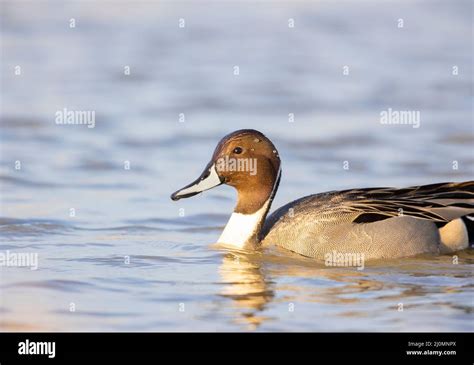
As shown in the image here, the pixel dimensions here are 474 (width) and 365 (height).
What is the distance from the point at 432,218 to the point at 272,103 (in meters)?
7.37

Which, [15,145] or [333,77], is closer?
[15,145]

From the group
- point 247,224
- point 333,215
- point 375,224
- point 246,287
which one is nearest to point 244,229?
point 247,224

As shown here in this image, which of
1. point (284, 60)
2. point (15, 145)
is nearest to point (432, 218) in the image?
point (15, 145)

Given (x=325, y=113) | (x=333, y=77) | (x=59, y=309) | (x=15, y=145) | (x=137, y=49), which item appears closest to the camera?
(x=59, y=309)

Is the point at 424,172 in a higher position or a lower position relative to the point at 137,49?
lower

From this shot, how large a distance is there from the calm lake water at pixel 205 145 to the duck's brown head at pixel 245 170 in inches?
23.6

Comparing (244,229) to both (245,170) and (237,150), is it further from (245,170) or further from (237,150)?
(237,150)

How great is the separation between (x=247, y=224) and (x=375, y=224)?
1.23m

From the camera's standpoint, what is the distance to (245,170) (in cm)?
1127

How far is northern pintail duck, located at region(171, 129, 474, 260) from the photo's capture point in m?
10.8

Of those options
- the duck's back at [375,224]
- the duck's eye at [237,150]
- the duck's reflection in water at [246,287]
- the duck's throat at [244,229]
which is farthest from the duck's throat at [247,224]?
the duck's eye at [237,150]

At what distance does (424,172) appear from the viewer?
1466 cm

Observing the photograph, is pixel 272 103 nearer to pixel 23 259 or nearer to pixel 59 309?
pixel 23 259
